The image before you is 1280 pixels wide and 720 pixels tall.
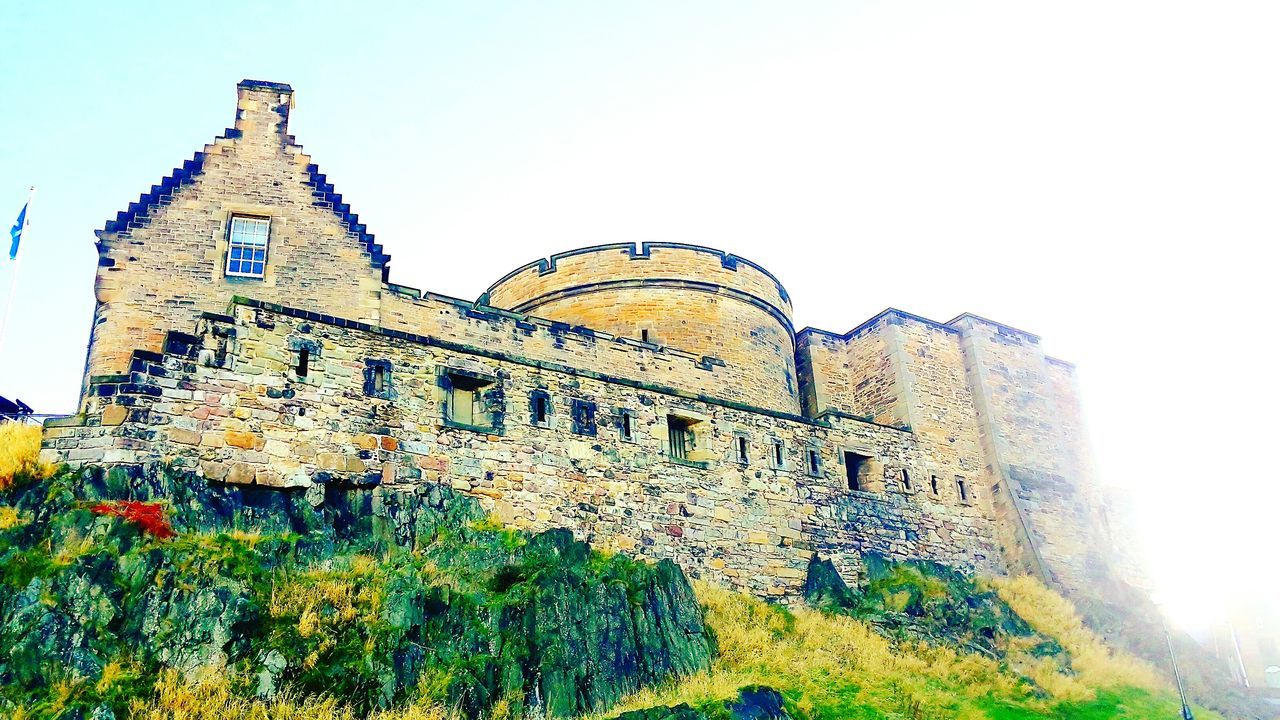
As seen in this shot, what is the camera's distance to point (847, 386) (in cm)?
2678

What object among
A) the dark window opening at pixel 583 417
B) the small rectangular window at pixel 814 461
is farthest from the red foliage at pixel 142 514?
the small rectangular window at pixel 814 461

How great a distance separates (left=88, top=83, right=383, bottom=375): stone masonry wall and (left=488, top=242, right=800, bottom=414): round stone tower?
618 cm

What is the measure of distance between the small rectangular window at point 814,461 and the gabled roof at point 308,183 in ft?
32.7

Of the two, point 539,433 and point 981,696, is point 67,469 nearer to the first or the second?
point 539,433

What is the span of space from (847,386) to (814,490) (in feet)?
20.4

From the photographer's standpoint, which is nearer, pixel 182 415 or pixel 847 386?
pixel 182 415

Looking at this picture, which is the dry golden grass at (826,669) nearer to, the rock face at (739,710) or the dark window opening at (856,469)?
the rock face at (739,710)

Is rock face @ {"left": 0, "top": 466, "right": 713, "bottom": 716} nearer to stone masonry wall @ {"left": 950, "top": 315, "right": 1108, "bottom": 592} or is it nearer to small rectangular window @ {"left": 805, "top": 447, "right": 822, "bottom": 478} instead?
small rectangular window @ {"left": 805, "top": 447, "right": 822, "bottom": 478}

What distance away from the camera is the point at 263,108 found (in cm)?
1919

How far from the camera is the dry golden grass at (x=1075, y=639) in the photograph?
766 inches

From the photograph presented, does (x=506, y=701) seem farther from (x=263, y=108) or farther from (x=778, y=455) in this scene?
(x=263, y=108)

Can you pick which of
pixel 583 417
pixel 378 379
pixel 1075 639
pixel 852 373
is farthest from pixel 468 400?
pixel 1075 639

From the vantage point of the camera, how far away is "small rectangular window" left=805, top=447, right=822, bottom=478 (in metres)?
21.5

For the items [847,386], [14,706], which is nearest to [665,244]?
[847,386]
